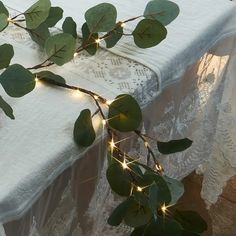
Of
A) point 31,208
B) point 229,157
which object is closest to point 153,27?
point 31,208

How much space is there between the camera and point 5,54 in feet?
2.10

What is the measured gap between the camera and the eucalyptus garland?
646 millimetres

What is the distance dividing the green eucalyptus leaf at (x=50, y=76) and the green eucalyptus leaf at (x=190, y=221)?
10.1 inches

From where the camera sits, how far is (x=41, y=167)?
24.0 inches

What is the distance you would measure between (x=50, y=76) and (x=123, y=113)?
11cm

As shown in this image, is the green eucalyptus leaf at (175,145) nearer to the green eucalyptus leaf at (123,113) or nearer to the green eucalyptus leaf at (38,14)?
the green eucalyptus leaf at (123,113)

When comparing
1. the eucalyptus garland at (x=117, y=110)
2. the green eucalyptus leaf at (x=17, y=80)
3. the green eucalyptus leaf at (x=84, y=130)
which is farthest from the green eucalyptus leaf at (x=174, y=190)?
the green eucalyptus leaf at (x=17, y=80)

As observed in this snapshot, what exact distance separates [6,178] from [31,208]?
3.1 inches

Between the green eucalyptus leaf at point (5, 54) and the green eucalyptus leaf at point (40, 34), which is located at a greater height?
the green eucalyptus leaf at point (5, 54)

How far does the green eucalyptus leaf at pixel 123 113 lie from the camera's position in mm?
687

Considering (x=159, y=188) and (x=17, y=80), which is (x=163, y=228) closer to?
(x=159, y=188)

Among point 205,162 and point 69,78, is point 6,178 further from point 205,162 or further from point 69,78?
point 205,162

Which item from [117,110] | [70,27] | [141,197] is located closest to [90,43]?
[70,27]

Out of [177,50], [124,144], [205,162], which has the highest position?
[177,50]
